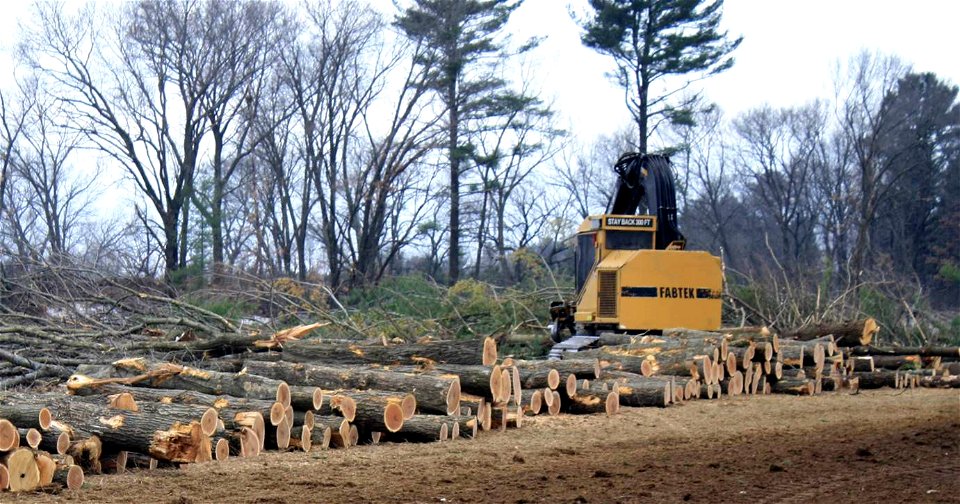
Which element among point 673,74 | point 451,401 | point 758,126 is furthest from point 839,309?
point 758,126

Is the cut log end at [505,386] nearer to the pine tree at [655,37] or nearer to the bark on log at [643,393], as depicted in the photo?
the bark on log at [643,393]

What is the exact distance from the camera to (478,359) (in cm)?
1243

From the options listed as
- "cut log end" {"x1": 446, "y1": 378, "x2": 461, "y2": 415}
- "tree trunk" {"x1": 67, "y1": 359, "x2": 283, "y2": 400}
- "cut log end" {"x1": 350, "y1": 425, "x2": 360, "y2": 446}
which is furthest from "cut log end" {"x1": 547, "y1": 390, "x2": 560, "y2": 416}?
"tree trunk" {"x1": 67, "y1": 359, "x2": 283, "y2": 400}

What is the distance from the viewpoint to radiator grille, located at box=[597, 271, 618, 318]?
53.0ft

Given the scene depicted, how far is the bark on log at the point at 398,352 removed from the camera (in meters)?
12.4

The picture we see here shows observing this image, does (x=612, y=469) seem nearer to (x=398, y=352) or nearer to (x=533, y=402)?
(x=533, y=402)

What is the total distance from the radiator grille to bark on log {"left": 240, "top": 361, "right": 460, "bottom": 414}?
5.43 meters

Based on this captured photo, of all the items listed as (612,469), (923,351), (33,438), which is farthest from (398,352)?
(923,351)

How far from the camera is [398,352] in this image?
12.9 metres

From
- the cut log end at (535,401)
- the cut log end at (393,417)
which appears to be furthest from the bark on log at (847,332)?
the cut log end at (393,417)

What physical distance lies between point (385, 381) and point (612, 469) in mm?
3198

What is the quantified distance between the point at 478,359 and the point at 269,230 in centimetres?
2570

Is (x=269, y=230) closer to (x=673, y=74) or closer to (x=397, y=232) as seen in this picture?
(x=397, y=232)

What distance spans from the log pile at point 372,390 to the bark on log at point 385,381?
1cm
